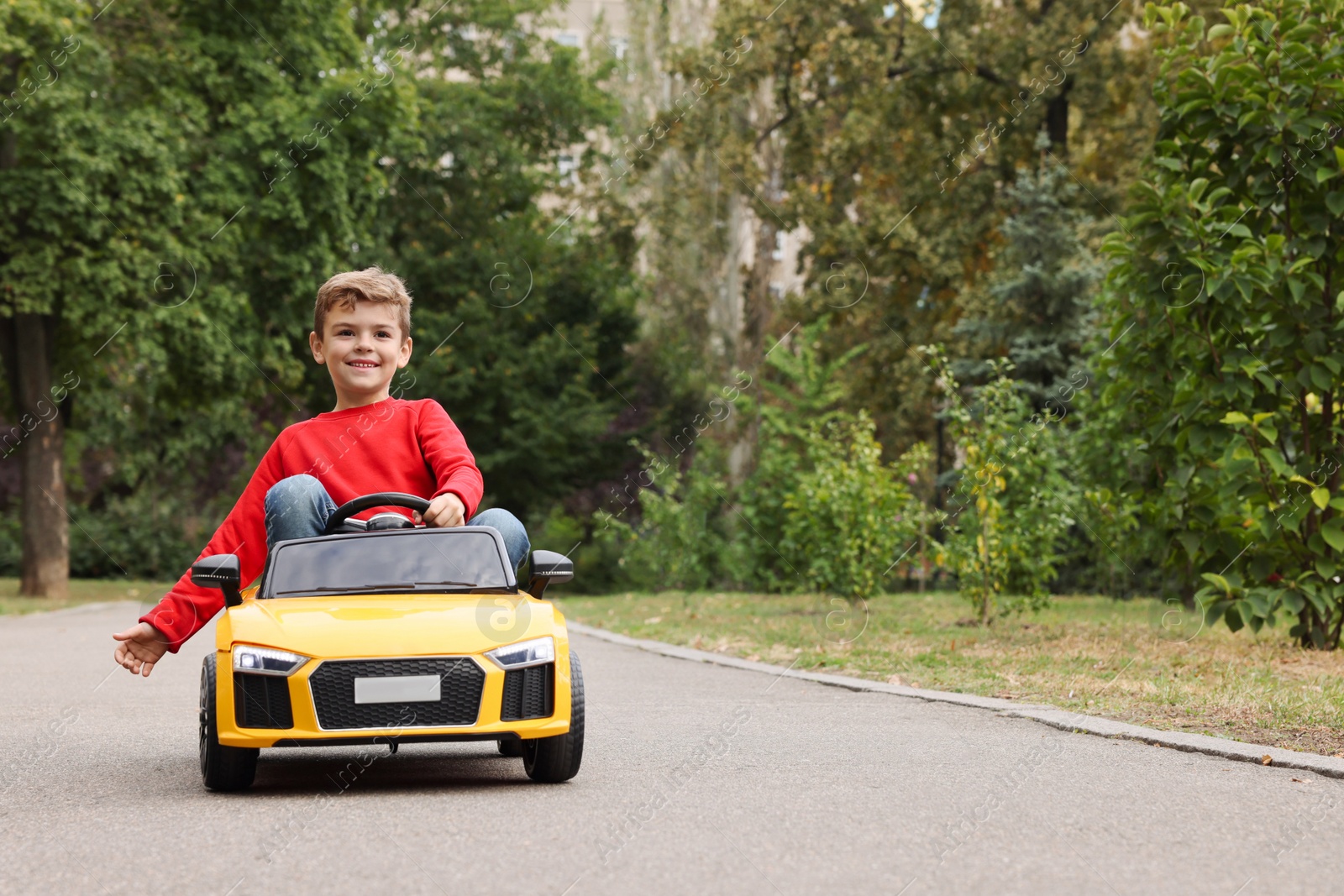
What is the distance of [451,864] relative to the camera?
445 centimetres

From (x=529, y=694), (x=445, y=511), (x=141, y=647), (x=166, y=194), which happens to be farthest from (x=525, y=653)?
(x=166, y=194)

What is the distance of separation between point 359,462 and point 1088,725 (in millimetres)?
3759

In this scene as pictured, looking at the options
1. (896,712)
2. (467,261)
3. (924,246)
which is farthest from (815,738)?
(467,261)

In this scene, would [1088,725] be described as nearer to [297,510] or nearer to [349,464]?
[349,464]

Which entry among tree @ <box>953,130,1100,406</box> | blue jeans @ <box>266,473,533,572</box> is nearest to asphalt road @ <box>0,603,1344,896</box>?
blue jeans @ <box>266,473,533,572</box>

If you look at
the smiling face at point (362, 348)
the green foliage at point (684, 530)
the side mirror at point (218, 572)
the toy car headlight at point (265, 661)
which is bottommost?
the green foliage at point (684, 530)

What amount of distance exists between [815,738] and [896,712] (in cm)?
126

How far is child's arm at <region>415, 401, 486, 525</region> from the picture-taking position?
Answer: 246 inches

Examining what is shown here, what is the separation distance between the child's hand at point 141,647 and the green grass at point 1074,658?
4662mm

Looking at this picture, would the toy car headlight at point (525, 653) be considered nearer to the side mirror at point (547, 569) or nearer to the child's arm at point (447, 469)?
the side mirror at point (547, 569)

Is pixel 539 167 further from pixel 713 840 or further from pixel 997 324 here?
pixel 713 840

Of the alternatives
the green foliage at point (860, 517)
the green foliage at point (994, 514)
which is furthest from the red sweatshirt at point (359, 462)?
the green foliage at point (860, 517)

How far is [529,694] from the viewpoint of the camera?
579 centimetres

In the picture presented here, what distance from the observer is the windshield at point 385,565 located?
6.18 m
